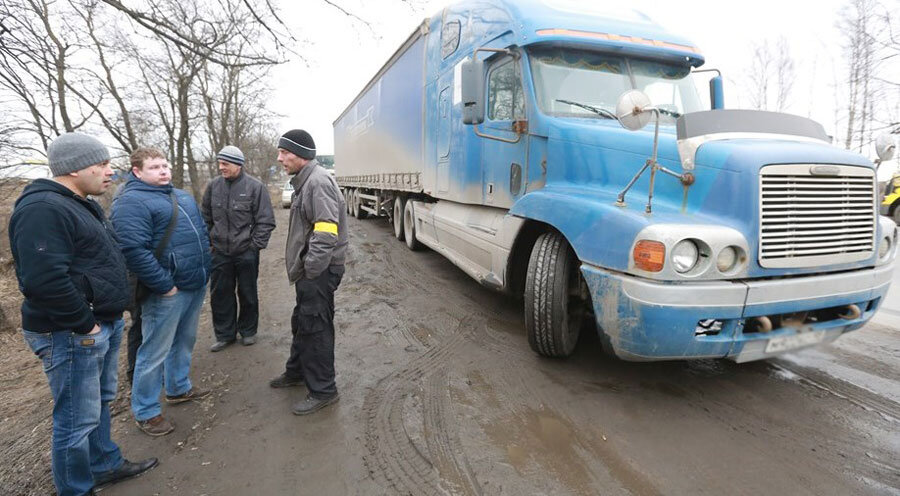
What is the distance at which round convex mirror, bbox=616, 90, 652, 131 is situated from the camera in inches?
108

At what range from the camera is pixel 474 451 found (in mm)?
2580

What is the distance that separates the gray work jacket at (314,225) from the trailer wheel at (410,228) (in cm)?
530

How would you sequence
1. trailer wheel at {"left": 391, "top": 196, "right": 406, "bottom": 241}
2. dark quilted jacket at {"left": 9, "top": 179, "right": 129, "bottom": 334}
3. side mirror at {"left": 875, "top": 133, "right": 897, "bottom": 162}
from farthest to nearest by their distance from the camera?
trailer wheel at {"left": 391, "top": 196, "right": 406, "bottom": 241}, side mirror at {"left": 875, "top": 133, "right": 897, "bottom": 162}, dark quilted jacket at {"left": 9, "top": 179, "right": 129, "bottom": 334}

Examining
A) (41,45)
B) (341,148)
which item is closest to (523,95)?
(41,45)

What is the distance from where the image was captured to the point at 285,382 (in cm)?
343

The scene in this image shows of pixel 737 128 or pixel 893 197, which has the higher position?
pixel 737 128

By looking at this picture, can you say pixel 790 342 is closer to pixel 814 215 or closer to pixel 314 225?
pixel 814 215

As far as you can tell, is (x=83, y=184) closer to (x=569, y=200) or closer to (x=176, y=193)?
(x=176, y=193)

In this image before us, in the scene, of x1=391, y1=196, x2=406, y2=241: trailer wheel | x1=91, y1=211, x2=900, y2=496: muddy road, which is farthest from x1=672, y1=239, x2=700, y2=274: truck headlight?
x1=391, y1=196, x2=406, y2=241: trailer wheel

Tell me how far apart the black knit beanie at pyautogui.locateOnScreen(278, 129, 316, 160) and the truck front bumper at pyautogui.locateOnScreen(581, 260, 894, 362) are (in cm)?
204

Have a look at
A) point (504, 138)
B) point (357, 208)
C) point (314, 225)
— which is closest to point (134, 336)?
point (314, 225)

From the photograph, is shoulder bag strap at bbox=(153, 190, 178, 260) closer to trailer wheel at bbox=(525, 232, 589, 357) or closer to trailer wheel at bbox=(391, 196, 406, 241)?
trailer wheel at bbox=(525, 232, 589, 357)

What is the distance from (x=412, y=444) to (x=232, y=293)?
2.47 metres

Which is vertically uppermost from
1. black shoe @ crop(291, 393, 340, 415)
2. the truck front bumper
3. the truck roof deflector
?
the truck roof deflector
